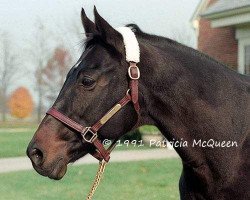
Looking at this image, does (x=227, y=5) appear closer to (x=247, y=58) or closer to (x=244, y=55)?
(x=244, y=55)

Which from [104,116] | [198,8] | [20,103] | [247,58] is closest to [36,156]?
[104,116]

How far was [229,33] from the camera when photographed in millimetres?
17422

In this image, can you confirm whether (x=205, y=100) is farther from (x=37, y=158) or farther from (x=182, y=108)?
(x=37, y=158)

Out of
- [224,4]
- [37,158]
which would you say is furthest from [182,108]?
[224,4]

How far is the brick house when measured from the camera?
15.7 metres

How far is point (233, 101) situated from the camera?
126 inches

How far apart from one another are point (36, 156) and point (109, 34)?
84 centimetres

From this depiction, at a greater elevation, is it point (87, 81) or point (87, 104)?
point (87, 81)

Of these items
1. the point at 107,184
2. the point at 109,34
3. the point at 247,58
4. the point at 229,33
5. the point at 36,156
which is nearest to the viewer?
the point at 36,156

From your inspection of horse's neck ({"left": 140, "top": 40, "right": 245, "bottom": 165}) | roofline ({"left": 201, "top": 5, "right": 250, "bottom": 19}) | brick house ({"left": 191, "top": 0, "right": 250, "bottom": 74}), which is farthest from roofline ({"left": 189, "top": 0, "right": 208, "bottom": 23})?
horse's neck ({"left": 140, "top": 40, "right": 245, "bottom": 165})

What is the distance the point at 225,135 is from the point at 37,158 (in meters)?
1.16

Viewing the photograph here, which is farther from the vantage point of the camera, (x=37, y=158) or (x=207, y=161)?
(x=207, y=161)

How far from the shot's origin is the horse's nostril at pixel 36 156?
9.41 ft

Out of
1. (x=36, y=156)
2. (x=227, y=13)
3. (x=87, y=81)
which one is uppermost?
(x=87, y=81)
